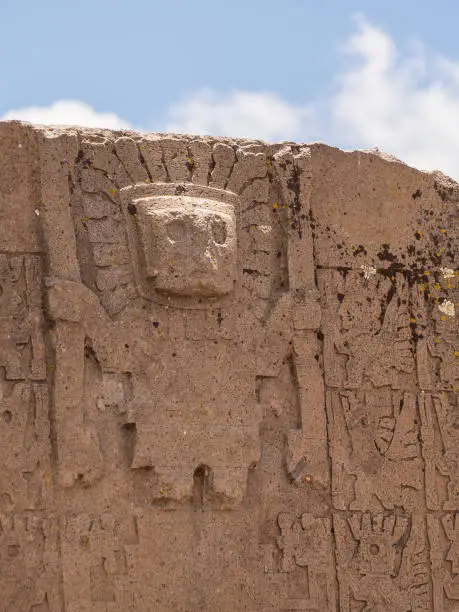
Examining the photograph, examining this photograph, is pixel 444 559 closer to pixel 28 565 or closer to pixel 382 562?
pixel 382 562

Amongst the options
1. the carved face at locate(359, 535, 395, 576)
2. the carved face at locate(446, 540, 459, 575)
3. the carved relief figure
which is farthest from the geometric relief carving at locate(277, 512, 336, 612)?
the carved face at locate(446, 540, 459, 575)

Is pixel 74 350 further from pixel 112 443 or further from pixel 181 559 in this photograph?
pixel 181 559

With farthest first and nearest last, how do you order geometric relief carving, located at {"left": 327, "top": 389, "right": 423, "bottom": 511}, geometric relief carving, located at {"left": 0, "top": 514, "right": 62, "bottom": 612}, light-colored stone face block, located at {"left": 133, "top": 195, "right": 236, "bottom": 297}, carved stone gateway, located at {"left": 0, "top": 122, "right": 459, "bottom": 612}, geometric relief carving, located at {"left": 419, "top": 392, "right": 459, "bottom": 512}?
geometric relief carving, located at {"left": 419, "top": 392, "right": 459, "bottom": 512}, geometric relief carving, located at {"left": 327, "top": 389, "right": 423, "bottom": 511}, light-colored stone face block, located at {"left": 133, "top": 195, "right": 236, "bottom": 297}, carved stone gateway, located at {"left": 0, "top": 122, "right": 459, "bottom": 612}, geometric relief carving, located at {"left": 0, "top": 514, "right": 62, "bottom": 612}

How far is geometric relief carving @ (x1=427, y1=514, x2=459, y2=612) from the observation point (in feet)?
29.8

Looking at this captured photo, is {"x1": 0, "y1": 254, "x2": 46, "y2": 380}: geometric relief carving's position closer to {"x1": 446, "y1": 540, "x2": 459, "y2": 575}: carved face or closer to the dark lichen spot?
the dark lichen spot

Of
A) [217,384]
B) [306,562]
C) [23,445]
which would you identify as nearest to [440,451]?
[306,562]

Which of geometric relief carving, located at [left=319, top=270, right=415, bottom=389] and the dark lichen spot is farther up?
the dark lichen spot

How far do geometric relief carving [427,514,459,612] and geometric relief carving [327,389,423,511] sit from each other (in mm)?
206

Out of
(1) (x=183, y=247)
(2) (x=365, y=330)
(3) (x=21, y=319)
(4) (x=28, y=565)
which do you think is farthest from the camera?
(2) (x=365, y=330)

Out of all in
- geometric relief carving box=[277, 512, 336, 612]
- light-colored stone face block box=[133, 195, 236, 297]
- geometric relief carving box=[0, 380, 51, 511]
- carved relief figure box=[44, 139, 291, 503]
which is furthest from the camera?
geometric relief carving box=[277, 512, 336, 612]

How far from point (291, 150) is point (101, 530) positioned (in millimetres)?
2686

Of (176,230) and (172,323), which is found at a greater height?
(176,230)

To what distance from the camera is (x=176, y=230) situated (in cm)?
865

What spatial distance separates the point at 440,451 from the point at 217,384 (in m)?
1.61
